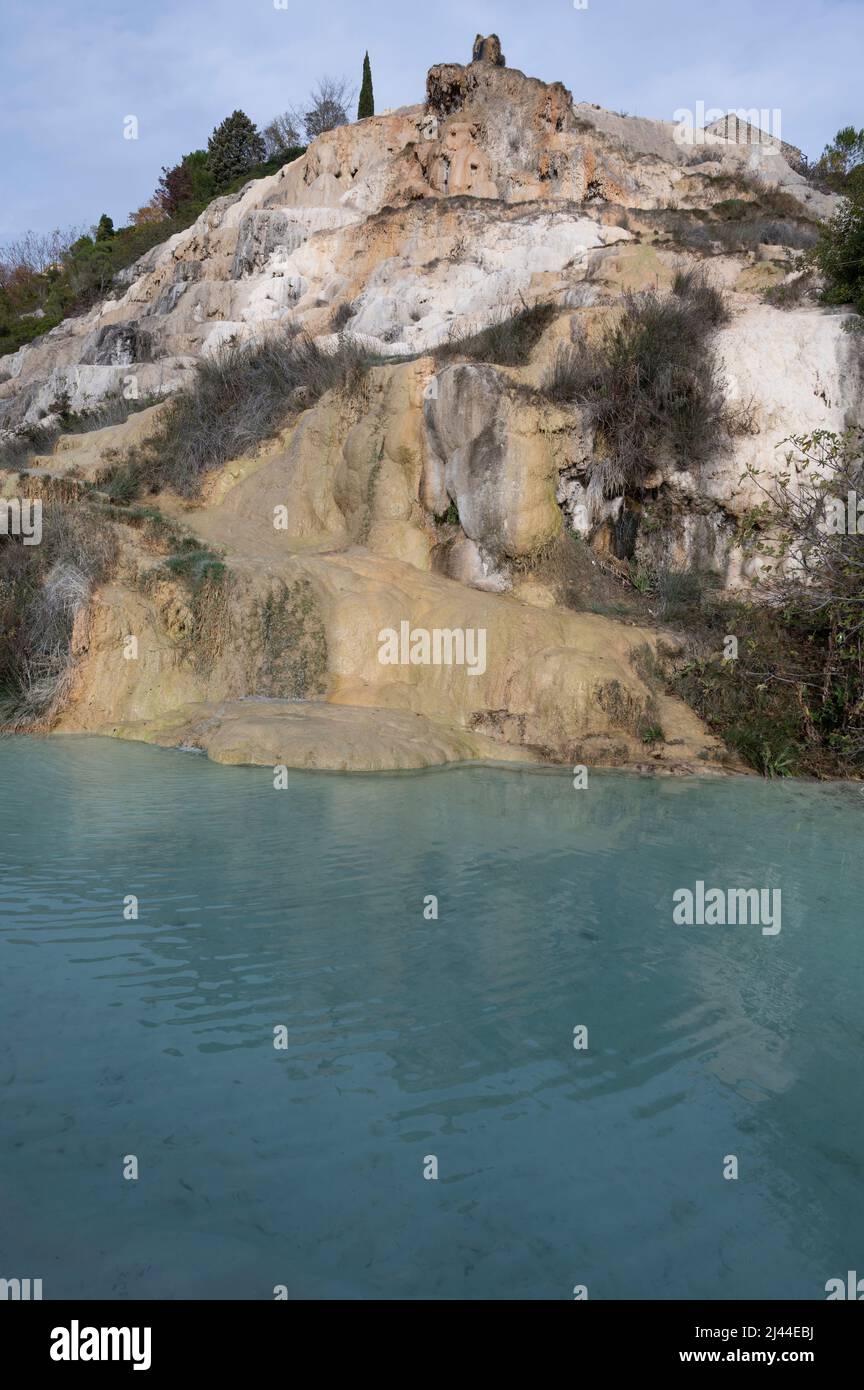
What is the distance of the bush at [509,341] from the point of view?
44.4ft

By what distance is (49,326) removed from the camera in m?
34.8

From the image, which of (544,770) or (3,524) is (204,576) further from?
(544,770)

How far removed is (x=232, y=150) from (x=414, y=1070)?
4748cm

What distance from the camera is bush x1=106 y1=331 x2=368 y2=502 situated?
13828mm

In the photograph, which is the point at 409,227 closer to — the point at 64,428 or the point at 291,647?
the point at 64,428

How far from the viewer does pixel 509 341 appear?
44.9 ft

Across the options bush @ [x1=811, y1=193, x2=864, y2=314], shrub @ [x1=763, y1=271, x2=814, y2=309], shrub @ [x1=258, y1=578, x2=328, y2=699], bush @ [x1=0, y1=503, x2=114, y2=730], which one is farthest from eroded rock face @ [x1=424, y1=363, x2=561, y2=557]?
bush @ [x1=811, y1=193, x2=864, y2=314]

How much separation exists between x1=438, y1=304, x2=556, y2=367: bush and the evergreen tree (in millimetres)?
34056

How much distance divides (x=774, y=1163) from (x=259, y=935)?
7.60 ft

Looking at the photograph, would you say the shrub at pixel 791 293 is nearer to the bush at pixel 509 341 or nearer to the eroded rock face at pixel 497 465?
the bush at pixel 509 341

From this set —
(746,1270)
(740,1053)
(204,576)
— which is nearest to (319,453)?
(204,576)

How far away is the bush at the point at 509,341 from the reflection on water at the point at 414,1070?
9.75 m

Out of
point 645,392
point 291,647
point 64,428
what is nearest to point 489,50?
point 64,428

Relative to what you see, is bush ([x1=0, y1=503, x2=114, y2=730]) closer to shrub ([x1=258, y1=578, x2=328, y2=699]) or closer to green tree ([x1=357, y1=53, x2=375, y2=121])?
shrub ([x1=258, y1=578, x2=328, y2=699])
